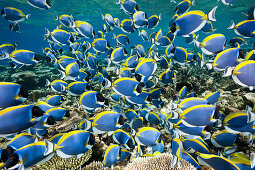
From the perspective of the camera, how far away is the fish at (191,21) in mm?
2511

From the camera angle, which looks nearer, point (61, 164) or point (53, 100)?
point (61, 164)

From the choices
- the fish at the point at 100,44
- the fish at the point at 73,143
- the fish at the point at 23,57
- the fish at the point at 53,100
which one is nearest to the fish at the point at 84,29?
the fish at the point at 100,44

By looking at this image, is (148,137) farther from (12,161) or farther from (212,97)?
(12,161)

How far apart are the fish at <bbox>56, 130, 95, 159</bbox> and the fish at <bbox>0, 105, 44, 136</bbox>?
0.49 m

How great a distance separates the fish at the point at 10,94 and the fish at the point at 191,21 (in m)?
2.78

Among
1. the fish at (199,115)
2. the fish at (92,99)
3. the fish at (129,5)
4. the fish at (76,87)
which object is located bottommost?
the fish at (76,87)

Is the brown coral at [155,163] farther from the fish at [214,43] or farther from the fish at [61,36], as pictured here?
the fish at [61,36]

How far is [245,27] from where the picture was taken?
276 centimetres

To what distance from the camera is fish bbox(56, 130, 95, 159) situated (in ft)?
6.27

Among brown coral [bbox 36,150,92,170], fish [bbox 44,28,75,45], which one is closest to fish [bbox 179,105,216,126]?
brown coral [bbox 36,150,92,170]

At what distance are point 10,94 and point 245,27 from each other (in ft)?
13.7

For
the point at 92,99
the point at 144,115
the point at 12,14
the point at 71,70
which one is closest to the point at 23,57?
the point at 71,70

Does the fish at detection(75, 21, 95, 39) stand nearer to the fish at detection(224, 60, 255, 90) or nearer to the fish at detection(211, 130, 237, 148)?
the fish at detection(224, 60, 255, 90)

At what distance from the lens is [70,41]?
14.3 feet
